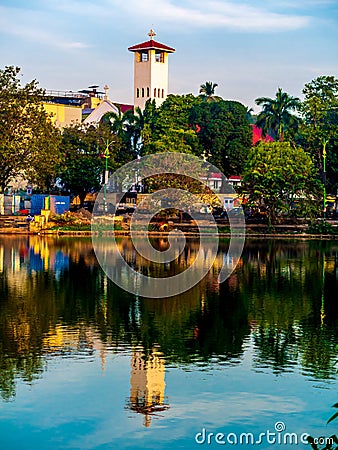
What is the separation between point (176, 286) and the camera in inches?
1357

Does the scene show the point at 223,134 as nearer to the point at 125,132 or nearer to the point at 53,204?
the point at 125,132

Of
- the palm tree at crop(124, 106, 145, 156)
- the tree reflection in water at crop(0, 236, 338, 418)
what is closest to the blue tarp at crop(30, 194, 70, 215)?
the palm tree at crop(124, 106, 145, 156)

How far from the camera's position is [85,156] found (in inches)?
2901

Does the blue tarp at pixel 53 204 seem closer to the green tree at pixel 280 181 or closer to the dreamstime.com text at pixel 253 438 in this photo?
the green tree at pixel 280 181

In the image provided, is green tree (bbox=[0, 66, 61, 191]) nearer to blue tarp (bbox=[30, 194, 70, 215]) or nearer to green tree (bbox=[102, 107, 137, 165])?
blue tarp (bbox=[30, 194, 70, 215])

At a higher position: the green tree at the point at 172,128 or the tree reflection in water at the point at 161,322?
the green tree at the point at 172,128

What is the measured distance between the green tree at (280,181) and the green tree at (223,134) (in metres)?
11.0

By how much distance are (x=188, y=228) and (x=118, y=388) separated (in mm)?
44035

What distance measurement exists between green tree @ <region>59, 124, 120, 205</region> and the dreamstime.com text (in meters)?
57.5

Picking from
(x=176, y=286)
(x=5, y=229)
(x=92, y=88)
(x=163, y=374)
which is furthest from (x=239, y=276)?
(x=92, y=88)

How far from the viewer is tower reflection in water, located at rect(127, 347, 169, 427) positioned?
690 inches

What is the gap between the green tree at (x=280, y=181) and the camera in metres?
63.0

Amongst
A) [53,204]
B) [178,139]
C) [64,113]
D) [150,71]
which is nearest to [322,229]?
[178,139]

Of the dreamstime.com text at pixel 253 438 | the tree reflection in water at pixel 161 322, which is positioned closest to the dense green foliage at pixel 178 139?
the tree reflection in water at pixel 161 322
